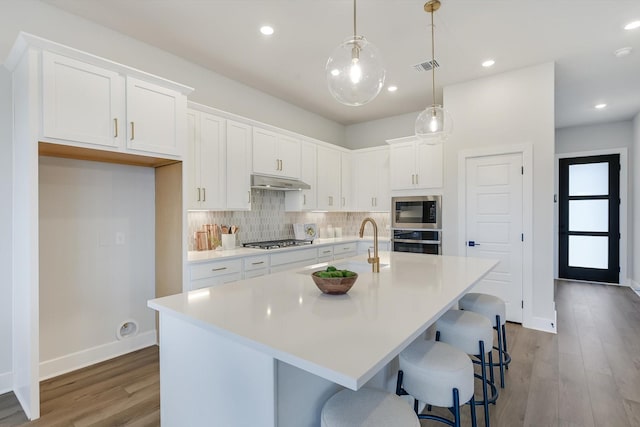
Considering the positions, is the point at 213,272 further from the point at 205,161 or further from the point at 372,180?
the point at 372,180

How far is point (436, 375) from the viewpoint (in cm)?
152

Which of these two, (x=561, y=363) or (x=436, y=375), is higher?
(x=436, y=375)

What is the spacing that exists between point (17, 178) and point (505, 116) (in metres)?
4.88

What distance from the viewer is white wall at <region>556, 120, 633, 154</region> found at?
592cm

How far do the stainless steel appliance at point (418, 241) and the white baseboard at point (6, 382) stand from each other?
4355mm

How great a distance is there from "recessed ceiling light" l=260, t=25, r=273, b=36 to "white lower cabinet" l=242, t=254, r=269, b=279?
90.3 inches

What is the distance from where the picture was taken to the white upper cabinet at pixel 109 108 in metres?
2.28

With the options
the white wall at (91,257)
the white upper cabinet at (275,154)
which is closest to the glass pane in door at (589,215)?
the white upper cabinet at (275,154)

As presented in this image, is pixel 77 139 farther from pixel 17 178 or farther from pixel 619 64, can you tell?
pixel 619 64

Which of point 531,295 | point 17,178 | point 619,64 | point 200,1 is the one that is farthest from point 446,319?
point 619,64

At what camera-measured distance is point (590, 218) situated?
6.25 m

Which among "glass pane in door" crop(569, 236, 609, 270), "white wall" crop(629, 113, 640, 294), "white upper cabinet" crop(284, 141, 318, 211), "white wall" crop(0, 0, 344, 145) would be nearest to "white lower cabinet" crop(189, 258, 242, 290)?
"white upper cabinet" crop(284, 141, 318, 211)

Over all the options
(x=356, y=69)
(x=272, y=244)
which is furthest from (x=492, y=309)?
(x=272, y=244)

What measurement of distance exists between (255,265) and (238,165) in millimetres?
1186
